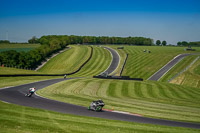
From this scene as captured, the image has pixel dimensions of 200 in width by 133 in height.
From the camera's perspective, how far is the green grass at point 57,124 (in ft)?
55.6

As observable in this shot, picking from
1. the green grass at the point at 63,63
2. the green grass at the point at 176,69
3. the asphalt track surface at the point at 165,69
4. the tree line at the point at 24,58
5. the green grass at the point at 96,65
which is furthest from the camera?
the green grass at the point at 63,63

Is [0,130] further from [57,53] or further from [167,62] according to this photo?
[57,53]

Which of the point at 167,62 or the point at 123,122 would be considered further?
the point at 167,62

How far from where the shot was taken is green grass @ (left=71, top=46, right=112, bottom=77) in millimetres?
95738

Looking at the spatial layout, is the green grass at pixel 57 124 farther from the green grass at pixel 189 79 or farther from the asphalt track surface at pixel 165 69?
the asphalt track surface at pixel 165 69

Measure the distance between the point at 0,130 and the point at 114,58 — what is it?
10690 cm

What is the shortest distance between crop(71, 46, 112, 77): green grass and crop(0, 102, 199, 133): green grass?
225 feet

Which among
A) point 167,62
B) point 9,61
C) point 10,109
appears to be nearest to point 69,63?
point 9,61

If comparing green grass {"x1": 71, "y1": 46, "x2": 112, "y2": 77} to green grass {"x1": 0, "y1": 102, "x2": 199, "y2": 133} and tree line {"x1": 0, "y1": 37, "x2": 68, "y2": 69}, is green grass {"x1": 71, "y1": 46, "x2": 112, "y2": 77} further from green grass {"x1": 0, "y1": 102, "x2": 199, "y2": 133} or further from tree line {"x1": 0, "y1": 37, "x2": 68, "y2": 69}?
green grass {"x1": 0, "y1": 102, "x2": 199, "y2": 133}

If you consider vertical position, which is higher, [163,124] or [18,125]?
[18,125]

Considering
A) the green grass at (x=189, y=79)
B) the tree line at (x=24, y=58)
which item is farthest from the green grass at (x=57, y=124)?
the tree line at (x=24, y=58)

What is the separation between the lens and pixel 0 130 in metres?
15.8

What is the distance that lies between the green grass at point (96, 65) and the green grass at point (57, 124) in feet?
225

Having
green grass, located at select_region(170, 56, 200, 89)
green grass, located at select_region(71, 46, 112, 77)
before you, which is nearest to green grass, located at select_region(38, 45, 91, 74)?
green grass, located at select_region(71, 46, 112, 77)
